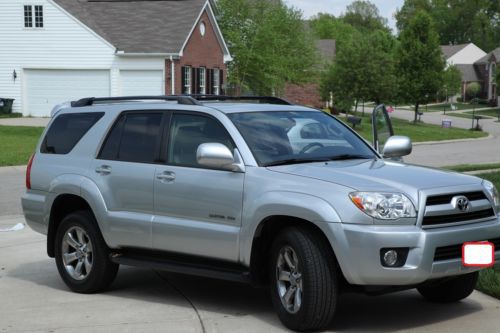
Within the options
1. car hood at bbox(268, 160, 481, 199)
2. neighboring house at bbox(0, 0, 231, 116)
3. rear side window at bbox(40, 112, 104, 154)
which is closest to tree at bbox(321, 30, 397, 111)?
neighboring house at bbox(0, 0, 231, 116)

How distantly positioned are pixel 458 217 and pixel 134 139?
118 inches

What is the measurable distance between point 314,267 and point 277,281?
495 mm

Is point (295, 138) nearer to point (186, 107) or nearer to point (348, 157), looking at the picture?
point (348, 157)

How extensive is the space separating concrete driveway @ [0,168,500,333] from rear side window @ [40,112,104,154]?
4.31ft

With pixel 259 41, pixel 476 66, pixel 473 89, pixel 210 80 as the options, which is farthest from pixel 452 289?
pixel 476 66

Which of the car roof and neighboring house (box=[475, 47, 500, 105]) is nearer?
the car roof

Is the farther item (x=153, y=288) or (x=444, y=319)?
(x=153, y=288)

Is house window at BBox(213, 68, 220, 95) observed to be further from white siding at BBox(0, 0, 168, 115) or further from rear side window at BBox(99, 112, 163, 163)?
rear side window at BBox(99, 112, 163, 163)

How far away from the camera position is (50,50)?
141 ft

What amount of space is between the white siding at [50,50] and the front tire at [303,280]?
117 feet

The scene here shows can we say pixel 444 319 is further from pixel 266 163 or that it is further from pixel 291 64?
pixel 291 64

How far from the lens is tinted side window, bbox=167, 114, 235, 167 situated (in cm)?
720

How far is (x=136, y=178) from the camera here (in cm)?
753

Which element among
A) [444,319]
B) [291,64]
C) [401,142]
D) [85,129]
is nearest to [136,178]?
[85,129]
